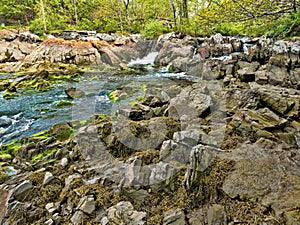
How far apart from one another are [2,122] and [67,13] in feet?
89.7

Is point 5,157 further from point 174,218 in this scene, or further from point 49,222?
point 174,218

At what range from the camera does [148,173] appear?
311cm

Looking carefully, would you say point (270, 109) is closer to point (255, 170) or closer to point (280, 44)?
point (255, 170)

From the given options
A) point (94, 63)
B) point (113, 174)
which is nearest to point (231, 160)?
point (113, 174)

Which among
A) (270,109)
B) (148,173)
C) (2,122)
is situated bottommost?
(2,122)

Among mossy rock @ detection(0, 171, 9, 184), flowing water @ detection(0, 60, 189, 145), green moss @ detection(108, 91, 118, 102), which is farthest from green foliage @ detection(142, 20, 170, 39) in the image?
mossy rock @ detection(0, 171, 9, 184)

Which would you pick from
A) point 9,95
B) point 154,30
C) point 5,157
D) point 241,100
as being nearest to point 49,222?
point 5,157

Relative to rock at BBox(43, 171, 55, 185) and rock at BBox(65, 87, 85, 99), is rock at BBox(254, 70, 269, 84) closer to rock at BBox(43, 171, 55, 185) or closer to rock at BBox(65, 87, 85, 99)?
rock at BBox(65, 87, 85, 99)

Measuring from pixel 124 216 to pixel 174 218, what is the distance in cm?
58

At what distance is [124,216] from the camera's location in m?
2.65

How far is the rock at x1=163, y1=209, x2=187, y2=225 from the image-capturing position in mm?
2473

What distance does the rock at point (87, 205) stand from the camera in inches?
112

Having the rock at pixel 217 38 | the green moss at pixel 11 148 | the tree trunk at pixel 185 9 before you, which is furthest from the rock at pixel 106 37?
the green moss at pixel 11 148

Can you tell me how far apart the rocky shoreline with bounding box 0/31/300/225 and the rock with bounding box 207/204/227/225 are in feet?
0.03
